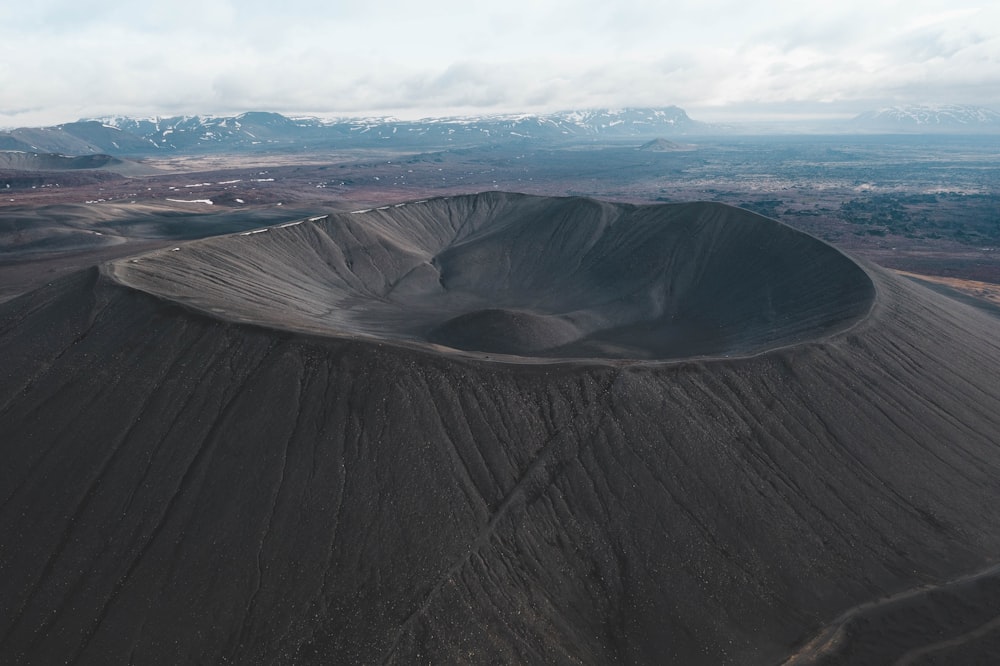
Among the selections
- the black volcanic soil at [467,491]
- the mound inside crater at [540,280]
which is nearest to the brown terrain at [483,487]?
the black volcanic soil at [467,491]

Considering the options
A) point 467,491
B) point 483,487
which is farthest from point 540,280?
point 467,491

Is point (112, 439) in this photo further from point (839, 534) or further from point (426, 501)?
point (839, 534)

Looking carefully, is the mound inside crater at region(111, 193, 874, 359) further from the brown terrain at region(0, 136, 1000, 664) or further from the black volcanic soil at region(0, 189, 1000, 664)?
the black volcanic soil at region(0, 189, 1000, 664)

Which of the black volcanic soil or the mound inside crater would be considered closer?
the black volcanic soil

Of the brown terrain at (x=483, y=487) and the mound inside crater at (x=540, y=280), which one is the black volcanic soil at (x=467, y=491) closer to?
the brown terrain at (x=483, y=487)

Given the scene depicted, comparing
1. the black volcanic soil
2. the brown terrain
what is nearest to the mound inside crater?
the brown terrain
